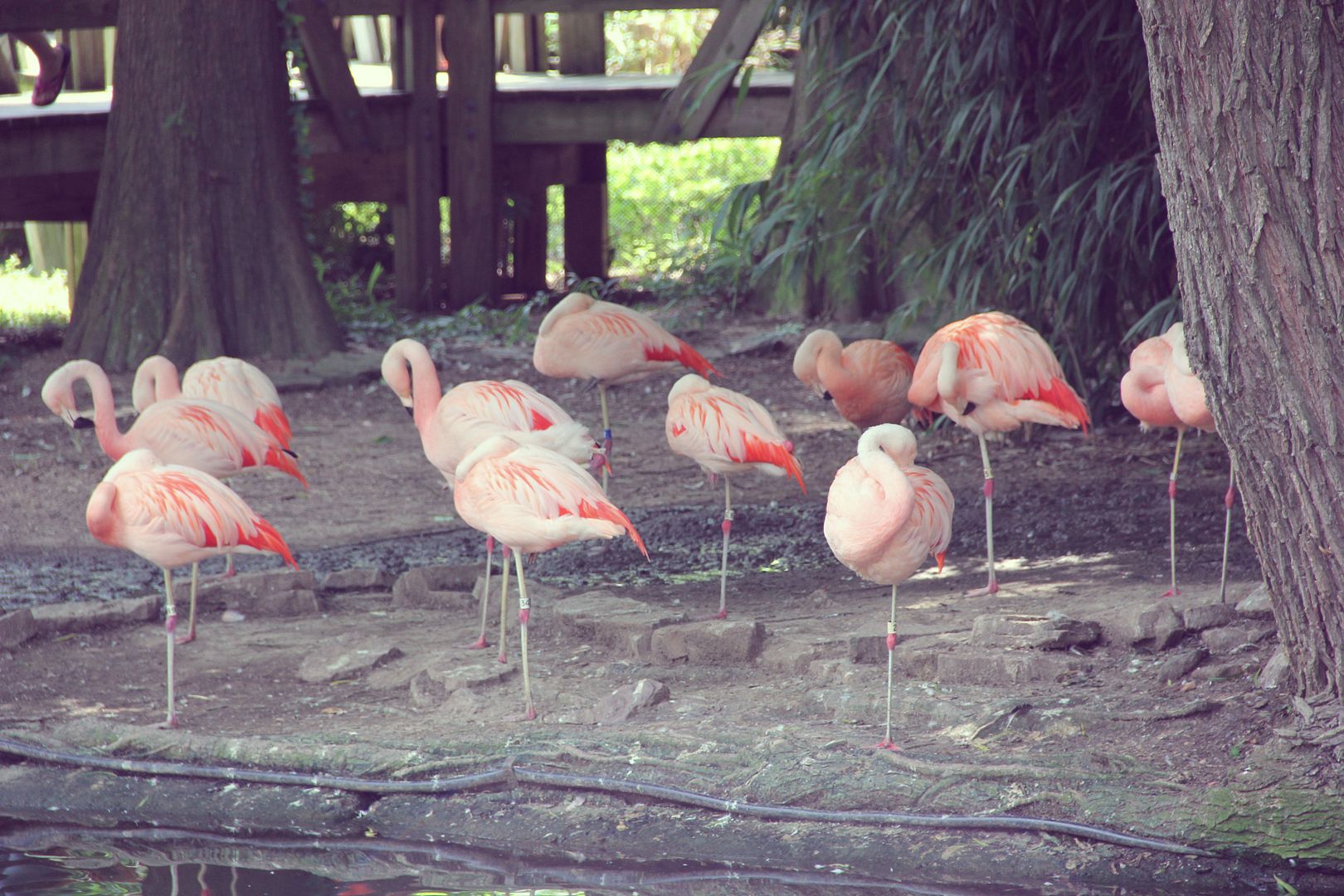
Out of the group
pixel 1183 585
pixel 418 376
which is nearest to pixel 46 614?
pixel 418 376

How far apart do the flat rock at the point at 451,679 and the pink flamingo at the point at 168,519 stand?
520mm

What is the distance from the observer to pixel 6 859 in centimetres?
352

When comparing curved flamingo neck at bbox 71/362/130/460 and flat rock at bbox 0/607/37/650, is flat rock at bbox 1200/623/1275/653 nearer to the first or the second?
flat rock at bbox 0/607/37/650

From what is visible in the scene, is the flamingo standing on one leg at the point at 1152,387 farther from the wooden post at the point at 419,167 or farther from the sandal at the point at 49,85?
the wooden post at the point at 419,167

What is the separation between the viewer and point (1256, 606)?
407 cm

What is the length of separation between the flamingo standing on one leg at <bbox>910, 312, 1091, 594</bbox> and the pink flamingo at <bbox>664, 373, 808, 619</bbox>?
0.62 m

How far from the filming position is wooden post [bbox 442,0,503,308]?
9852 millimetres

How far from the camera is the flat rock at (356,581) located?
5211 millimetres

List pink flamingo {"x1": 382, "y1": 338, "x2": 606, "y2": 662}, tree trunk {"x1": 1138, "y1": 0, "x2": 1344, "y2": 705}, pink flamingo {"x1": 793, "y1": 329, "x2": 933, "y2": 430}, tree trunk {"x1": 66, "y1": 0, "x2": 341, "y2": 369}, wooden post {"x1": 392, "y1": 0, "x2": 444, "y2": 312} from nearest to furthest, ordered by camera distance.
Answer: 1. tree trunk {"x1": 1138, "y1": 0, "x2": 1344, "y2": 705}
2. pink flamingo {"x1": 382, "y1": 338, "x2": 606, "y2": 662}
3. pink flamingo {"x1": 793, "y1": 329, "x2": 933, "y2": 430}
4. tree trunk {"x1": 66, "y1": 0, "x2": 341, "y2": 369}
5. wooden post {"x1": 392, "y1": 0, "x2": 444, "y2": 312}

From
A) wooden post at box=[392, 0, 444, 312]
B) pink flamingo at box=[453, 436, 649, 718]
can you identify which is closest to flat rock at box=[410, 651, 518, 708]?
pink flamingo at box=[453, 436, 649, 718]

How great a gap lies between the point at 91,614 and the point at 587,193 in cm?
685

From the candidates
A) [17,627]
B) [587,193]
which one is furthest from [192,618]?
[587,193]

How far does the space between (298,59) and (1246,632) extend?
6.68 metres

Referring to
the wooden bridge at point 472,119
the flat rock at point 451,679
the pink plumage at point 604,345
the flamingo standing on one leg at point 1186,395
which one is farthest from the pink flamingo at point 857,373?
the wooden bridge at point 472,119
